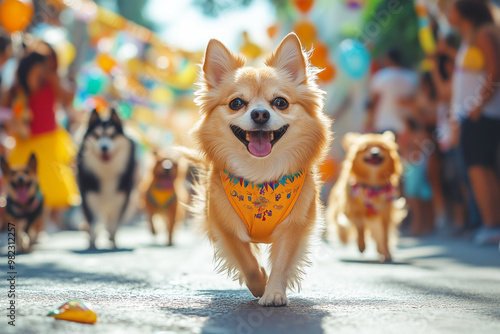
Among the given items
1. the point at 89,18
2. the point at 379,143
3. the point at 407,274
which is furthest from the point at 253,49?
the point at 407,274

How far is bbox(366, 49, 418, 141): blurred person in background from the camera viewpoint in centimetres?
894

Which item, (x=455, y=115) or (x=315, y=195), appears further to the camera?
(x=455, y=115)

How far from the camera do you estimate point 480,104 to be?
6.80 metres

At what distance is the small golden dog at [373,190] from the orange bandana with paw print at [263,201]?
7.57 feet

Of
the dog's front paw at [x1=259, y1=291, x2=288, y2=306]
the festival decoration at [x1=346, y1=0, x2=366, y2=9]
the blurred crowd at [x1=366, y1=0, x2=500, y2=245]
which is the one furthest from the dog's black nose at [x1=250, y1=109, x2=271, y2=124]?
the festival decoration at [x1=346, y1=0, x2=366, y2=9]

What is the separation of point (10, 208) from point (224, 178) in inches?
138

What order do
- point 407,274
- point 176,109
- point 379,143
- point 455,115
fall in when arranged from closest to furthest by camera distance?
point 407,274 < point 379,143 < point 455,115 < point 176,109

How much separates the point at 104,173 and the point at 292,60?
154 inches

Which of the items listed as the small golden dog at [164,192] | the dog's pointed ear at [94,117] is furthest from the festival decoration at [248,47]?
the dog's pointed ear at [94,117]

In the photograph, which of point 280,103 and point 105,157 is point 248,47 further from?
point 280,103

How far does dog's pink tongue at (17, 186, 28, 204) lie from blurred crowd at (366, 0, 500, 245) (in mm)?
4578

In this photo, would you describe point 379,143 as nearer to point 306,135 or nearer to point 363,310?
point 306,135

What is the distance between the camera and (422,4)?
9.30m

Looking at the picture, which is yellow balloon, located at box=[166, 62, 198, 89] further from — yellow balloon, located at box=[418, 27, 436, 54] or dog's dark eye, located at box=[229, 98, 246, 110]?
dog's dark eye, located at box=[229, 98, 246, 110]
